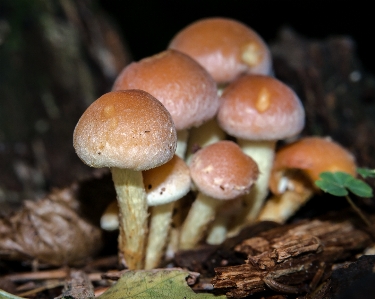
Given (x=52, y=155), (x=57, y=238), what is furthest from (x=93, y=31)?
(x=57, y=238)

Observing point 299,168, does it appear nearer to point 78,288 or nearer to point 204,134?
point 204,134

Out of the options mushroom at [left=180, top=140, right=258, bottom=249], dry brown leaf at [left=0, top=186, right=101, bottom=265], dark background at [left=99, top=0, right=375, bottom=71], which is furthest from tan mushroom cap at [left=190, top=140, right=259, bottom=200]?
dark background at [left=99, top=0, right=375, bottom=71]

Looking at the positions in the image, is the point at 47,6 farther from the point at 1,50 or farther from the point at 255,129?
the point at 255,129

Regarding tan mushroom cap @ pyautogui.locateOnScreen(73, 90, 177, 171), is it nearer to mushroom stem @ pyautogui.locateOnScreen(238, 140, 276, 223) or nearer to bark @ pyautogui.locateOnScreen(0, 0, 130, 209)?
mushroom stem @ pyautogui.locateOnScreen(238, 140, 276, 223)

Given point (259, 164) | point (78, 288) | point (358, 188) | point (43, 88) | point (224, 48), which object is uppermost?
point (43, 88)

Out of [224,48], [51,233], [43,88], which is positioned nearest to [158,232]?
[51,233]
